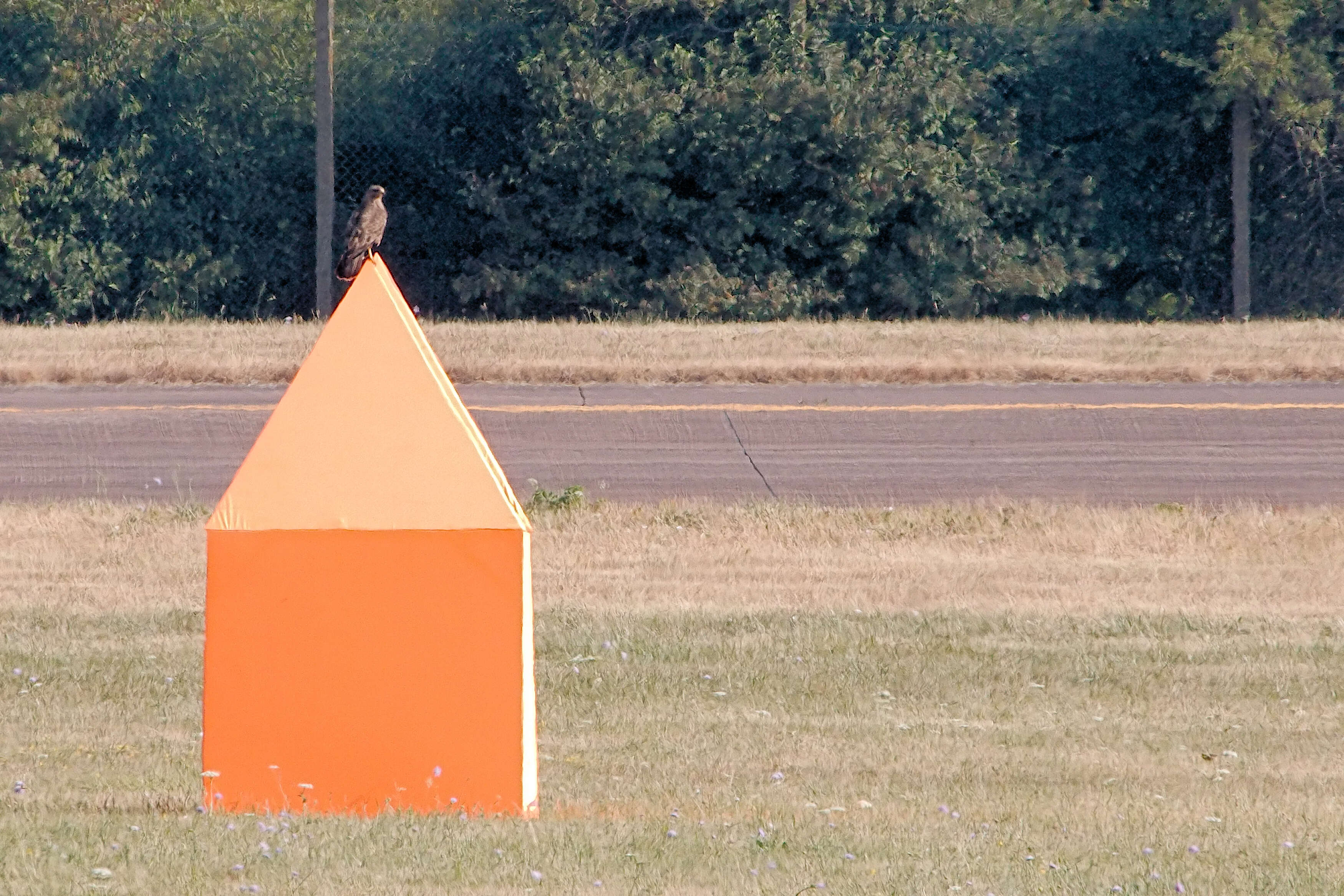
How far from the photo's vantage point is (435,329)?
17609mm

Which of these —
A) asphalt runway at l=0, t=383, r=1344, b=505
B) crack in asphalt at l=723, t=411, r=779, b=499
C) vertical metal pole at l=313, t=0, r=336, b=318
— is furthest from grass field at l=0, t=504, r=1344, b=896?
vertical metal pole at l=313, t=0, r=336, b=318

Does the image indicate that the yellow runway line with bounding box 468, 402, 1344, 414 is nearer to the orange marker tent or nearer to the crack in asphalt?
the crack in asphalt

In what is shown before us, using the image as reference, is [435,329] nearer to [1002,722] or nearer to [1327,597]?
[1327,597]

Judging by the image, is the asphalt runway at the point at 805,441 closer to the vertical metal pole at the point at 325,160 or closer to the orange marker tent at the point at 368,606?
the vertical metal pole at the point at 325,160

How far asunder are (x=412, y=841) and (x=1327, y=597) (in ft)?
19.5

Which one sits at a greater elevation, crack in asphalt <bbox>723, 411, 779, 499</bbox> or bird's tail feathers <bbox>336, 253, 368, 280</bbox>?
bird's tail feathers <bbox>336, 253, 368, 280</bbox>

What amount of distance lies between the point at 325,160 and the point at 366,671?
15600 mm

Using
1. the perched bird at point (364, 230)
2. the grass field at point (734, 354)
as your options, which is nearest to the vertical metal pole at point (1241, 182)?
the grass field at point (734, 354)

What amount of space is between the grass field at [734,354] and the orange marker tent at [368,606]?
10.5 meters

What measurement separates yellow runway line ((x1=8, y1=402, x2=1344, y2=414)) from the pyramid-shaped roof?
8.87m

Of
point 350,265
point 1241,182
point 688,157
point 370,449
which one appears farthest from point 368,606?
point 1241,182

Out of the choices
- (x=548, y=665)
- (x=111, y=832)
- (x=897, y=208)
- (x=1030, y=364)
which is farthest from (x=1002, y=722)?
(x=897, y=208)

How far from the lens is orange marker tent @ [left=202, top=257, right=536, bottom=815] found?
5094 mm

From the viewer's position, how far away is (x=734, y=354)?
16.3m
